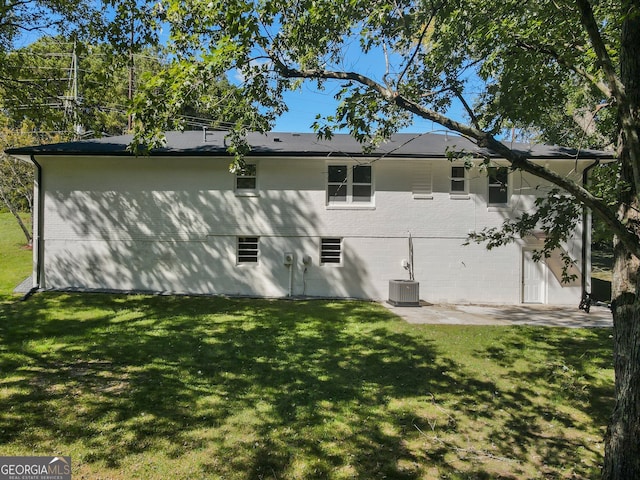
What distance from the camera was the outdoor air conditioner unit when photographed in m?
11.8

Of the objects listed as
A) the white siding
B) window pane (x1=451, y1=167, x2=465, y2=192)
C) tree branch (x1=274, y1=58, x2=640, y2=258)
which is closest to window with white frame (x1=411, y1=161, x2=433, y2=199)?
the white siding

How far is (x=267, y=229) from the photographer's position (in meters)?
12.8

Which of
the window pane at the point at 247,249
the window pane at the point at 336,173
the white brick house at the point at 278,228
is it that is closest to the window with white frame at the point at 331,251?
the white brick house at the point at 278,228

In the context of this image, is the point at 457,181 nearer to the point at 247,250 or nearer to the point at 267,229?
the point at 267,229

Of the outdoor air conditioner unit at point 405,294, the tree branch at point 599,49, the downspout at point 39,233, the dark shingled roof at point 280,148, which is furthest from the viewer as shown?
the downspout at point 39,233

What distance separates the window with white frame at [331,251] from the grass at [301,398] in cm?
384

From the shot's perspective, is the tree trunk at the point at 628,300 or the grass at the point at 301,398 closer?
the tree trunk at the point at 628,300

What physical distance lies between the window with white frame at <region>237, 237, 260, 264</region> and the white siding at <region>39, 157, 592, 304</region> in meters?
0.25

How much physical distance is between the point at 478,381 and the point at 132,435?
5100mm

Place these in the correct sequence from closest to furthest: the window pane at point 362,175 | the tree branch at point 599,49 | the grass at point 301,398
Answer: the tree branch at point 599,49 → the grass at point 301,398 → the window pane at point 362,175

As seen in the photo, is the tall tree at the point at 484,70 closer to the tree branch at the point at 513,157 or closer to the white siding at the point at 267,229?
the tree branch at the point at 513,157

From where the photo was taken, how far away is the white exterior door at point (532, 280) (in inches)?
508

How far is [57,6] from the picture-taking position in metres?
9.48

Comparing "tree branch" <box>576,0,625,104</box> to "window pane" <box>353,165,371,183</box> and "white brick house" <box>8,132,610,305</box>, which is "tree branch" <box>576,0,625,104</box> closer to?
"white brick house" <box>8,132,610,305</box>
